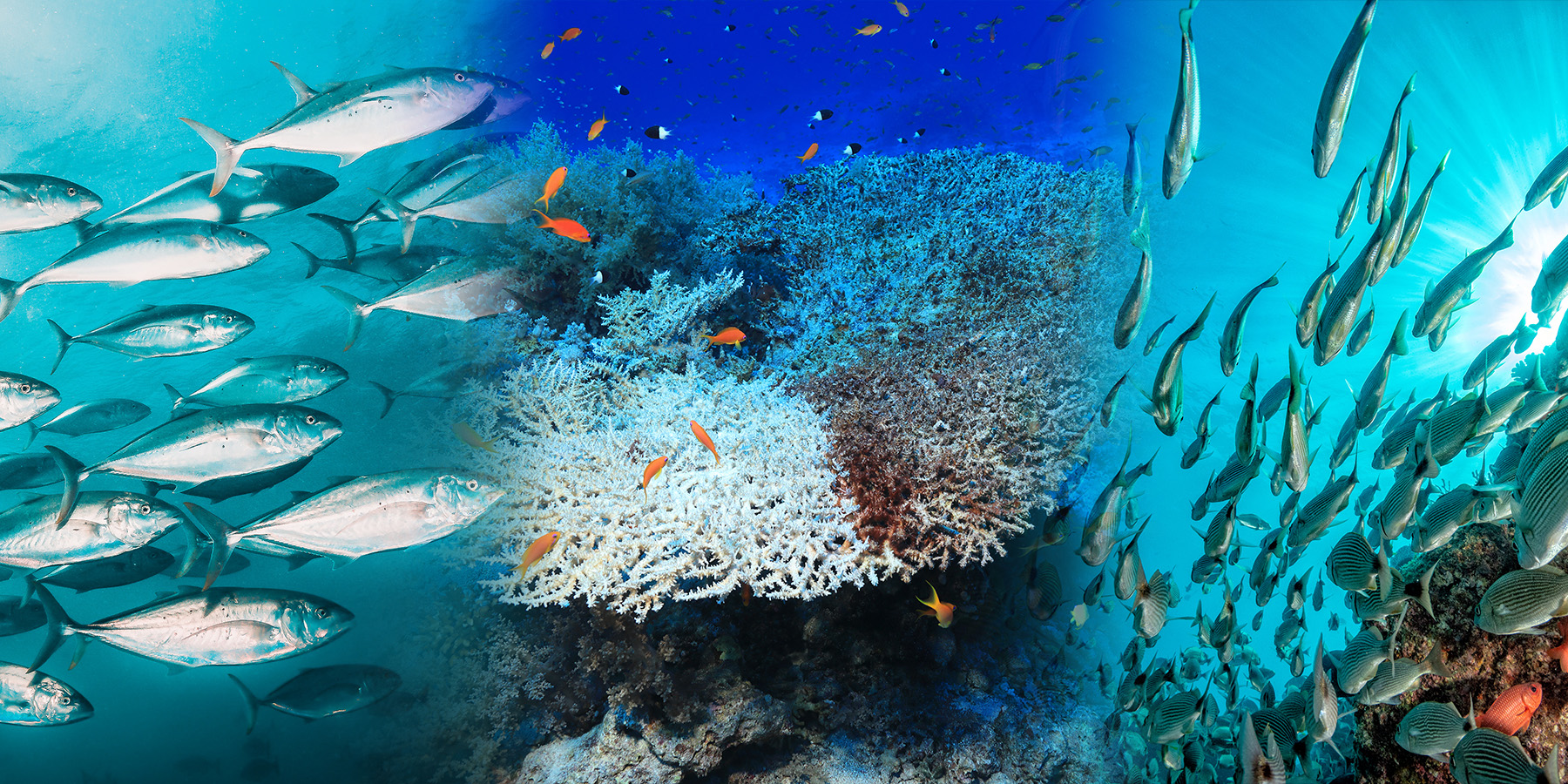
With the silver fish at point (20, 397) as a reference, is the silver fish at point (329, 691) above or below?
below

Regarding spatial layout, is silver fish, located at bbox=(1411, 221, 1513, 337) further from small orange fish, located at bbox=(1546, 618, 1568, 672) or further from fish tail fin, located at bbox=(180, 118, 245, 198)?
fish tail fin, located at bbox=(180, 118, 245, 198)

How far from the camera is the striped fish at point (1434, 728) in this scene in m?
2.03

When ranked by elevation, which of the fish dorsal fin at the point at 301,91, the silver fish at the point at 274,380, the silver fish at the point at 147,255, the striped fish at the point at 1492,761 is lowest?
the striped fish at the point at 1492,761

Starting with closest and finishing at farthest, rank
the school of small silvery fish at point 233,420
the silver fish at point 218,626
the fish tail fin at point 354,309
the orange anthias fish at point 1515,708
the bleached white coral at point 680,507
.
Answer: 1. the orange anthias fish at point 1515,708
2. the school of small silvery fish at point 233,420
3. the silver fish at point 218,626
4. the bleached white coral at point 680,507
5. the fish tail fin at point 354,309

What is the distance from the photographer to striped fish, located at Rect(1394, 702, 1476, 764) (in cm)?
203

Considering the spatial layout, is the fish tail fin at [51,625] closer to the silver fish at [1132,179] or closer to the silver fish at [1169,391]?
the silver fish at [1169,391]

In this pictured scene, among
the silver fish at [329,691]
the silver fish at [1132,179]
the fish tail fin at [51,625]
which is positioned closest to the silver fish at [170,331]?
the fish tail fin at [51,625]

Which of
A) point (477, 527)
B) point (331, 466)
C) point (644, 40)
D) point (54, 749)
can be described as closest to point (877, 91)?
point (644, 40)

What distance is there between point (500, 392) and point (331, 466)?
11.9m

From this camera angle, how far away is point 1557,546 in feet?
5.53

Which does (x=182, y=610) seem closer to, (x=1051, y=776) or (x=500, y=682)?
(x=500, y=682)

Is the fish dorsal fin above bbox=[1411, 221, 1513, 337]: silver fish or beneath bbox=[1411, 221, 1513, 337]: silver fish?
above

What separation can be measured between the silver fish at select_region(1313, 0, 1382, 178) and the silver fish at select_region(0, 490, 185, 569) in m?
5.09

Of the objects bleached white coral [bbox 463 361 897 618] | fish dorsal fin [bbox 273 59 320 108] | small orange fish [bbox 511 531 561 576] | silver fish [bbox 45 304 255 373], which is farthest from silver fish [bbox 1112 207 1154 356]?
silver fish [bbox 45 304 255 373]
